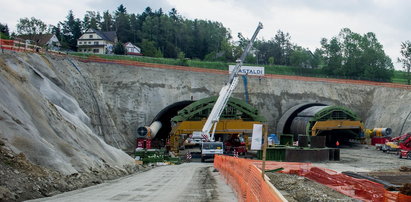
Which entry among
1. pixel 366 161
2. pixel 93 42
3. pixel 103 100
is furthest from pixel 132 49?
pixel 366 161

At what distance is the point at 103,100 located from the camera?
2126 inches

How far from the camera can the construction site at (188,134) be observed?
16.6 metres

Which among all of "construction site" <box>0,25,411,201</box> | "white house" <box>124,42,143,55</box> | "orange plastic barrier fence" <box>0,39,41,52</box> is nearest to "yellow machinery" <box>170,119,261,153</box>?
"construction site" <box>0,25,411,201</box>

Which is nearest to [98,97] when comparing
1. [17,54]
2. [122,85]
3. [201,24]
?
[122,85]

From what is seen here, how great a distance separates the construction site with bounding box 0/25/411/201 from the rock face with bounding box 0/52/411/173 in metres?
0.13

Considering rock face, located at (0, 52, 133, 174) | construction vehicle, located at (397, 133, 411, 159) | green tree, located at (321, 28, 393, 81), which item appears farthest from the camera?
green tree, located at (321, 28, 393, 81)

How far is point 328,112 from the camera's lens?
56.5 m

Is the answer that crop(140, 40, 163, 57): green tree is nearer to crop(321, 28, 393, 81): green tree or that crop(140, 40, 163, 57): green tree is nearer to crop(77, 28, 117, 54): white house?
crop(77, 28, 117, 54): white house

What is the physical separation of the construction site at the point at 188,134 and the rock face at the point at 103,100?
129mm

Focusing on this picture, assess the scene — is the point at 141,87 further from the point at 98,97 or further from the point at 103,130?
the point at 103,130

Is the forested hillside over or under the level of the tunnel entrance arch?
over

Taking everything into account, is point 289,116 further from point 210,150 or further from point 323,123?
point 210,150

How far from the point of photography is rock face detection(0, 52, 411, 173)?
20.2 metres

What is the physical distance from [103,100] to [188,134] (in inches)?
436
